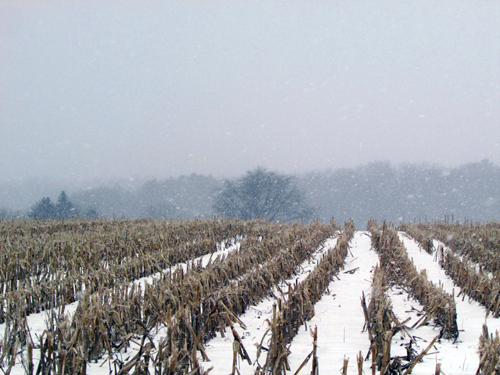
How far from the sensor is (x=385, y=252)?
29.0 ft

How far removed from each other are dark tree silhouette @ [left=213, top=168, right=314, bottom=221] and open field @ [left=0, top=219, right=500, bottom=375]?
34251mm

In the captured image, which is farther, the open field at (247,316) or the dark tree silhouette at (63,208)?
the dark tree silhouette at (63,208)

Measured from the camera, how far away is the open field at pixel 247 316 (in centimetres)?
326

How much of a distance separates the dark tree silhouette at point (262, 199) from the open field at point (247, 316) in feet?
112

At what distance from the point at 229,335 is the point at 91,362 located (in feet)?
5.22

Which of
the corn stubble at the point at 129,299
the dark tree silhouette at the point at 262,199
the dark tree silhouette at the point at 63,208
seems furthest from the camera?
the dark tree silhouette at the point at 63,208

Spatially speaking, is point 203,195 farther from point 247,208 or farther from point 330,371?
point 330,371

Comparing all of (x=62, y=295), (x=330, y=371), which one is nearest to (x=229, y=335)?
(x=330, y=371)

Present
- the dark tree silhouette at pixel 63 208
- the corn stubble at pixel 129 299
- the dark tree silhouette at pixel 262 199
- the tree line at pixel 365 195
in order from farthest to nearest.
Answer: the tree line at pixel 365 195, the dark tree silhouette at pixel 63 208, the dark tree silhouette at pixel 262 199, the corn stubble at pixel 129 299

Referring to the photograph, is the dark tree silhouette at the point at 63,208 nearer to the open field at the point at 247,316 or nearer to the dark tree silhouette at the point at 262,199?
the dark tree silhouette at the point at 262,199

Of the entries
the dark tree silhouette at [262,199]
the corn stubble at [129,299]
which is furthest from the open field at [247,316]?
the dark tree silhouette at [262,199]

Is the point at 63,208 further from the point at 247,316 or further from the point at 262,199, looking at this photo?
the point at 247,316

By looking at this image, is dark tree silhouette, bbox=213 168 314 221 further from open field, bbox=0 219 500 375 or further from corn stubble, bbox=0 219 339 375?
open field, bbox=0 219 500 375

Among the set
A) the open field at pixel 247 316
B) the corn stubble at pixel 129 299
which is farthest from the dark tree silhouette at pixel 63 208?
the open field at pixel 247 316
